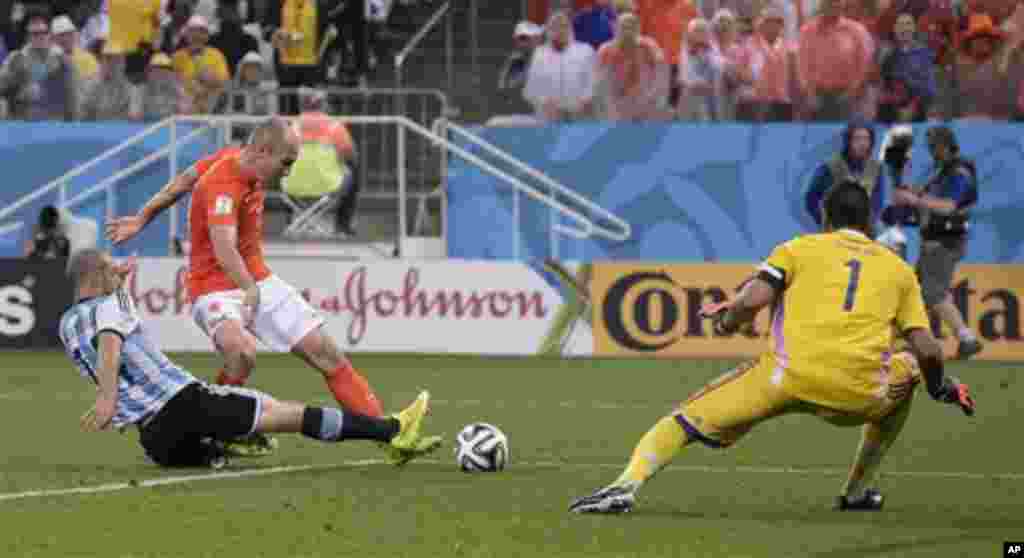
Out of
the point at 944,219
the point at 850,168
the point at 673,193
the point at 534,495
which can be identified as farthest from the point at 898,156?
the point at 534,495

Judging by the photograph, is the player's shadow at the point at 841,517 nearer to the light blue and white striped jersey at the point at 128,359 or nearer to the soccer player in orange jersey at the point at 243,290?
the light blue and white striped jersey at the point at 128,359

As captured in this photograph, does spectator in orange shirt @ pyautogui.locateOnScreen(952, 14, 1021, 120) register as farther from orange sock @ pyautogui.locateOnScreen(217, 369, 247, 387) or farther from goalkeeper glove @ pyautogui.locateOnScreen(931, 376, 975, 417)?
goalkeeper glove @ pyautogui.locateOnScreen(931, 376, 975, 417)

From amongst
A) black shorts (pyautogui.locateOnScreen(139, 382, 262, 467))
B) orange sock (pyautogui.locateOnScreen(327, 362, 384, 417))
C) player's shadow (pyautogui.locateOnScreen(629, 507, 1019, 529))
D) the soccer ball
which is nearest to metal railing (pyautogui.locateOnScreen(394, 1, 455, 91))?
orange sock (pyautogui.locateOnScreen(327, 362, 384, 417))

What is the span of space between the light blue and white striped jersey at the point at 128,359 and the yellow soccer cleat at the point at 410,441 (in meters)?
1.32

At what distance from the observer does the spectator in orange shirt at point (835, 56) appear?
1017 inches

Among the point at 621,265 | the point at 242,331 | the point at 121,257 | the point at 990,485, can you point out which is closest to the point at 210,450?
the point at 242,331

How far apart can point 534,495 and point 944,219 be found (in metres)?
11.4

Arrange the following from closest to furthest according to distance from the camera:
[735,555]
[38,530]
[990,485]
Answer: [735,555] < [38,530] < [990,485]

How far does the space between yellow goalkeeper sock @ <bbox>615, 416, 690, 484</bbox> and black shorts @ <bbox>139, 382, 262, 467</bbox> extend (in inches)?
107

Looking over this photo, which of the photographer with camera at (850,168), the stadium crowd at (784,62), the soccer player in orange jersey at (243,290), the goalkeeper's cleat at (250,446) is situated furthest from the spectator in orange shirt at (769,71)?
the goalkeeper's cleat at (250,446)

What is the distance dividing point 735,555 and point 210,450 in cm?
449

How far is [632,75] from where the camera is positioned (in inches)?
1044

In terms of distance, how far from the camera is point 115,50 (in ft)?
89.8

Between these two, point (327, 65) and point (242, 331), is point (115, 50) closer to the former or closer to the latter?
point (327, 65)
